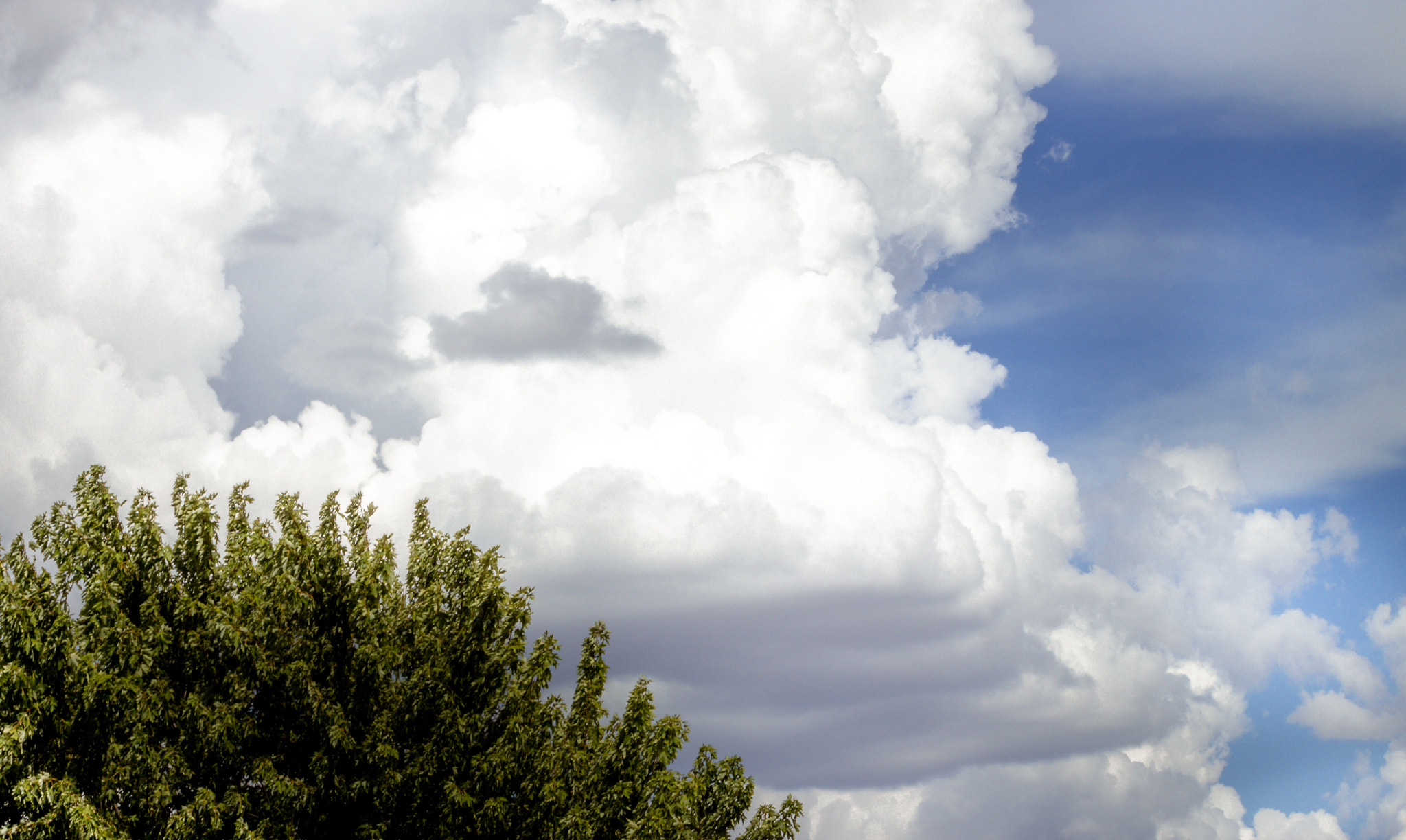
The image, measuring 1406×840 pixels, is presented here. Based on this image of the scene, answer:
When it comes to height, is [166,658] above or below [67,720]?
above

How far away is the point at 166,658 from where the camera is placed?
22.3 metres

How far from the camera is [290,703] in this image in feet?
74.1

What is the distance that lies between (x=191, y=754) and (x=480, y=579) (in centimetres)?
637

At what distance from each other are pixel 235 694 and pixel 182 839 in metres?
2.76

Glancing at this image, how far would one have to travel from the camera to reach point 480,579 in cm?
2452

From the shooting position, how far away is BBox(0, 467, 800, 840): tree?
20234 mm

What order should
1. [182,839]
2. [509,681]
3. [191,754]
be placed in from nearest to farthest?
[182,839]
[191,754]
[509,681]

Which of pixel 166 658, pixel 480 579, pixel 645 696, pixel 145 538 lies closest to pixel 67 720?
pixel 166 658

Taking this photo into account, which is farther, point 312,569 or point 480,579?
point 480,579

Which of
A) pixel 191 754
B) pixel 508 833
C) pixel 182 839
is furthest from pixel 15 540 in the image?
pixel 508 833

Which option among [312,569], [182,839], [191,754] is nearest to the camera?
[182,839]

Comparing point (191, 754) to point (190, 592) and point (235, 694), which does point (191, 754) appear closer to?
point (235, 694)

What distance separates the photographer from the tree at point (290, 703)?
797 inches

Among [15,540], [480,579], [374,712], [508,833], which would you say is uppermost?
[480,579]
